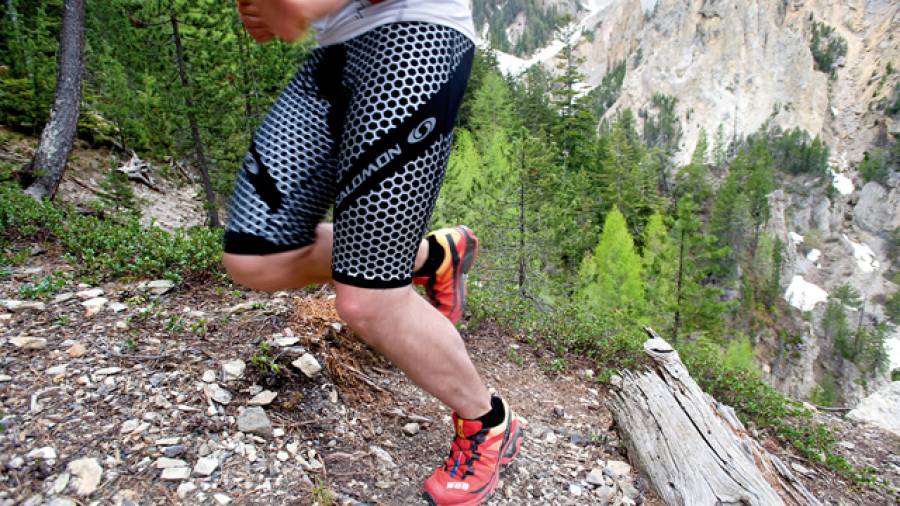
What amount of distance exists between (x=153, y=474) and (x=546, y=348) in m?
3.18

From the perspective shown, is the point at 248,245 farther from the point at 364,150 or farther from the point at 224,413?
the point at 224,413

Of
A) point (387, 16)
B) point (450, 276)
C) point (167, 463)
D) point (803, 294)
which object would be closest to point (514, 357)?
point (450, 276)

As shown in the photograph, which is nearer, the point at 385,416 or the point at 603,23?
the point at 385,416

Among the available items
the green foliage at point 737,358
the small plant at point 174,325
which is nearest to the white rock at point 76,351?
the small plant at point 174,325

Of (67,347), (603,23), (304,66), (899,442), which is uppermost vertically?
(603,23)

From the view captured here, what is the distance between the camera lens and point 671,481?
7.98 feet

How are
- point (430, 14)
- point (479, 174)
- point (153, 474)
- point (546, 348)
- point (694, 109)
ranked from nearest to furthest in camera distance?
point (430, 14) → point (153, 474) → point (546, 348) → point (479, 174) → point (694, 109)

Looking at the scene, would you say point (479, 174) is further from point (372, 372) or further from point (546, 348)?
point (372, 372)

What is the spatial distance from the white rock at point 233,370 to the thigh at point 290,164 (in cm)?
86

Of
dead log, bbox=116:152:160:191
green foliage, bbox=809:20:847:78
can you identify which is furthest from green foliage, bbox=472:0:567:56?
dead log, bbox=116:152:160:191

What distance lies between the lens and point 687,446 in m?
2.51

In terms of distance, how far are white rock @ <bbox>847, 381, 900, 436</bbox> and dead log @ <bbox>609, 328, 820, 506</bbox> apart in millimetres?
5504

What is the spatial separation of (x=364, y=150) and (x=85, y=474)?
147cm

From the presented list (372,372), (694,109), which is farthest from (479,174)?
(694,109)
